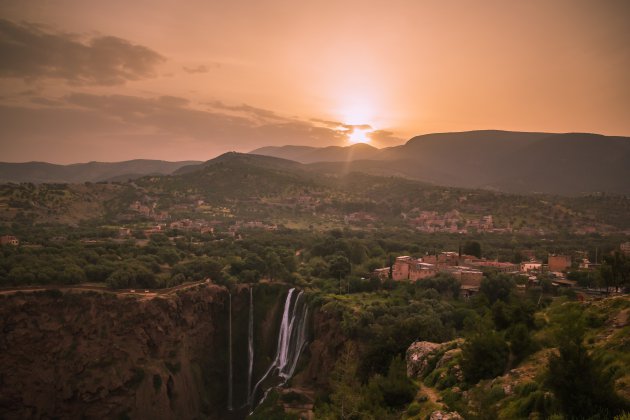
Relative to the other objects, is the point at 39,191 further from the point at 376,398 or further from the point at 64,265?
the point at 376,398

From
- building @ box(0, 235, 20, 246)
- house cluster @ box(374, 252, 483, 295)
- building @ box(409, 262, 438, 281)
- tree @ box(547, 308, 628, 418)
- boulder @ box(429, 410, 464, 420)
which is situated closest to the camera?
tree @ box(547, 308, 628, 418)

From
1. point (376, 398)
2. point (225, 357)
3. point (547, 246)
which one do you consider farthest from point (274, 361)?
point (547, 246)

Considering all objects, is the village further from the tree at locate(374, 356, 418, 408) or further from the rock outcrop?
the tree at locate(374, 356, 418, 408)

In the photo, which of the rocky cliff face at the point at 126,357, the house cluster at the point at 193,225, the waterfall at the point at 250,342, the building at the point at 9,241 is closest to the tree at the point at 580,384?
the rocky cliff face at the point at 126,357

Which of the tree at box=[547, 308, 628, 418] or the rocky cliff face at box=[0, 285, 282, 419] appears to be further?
the rocky cliff face at box=[0, 285, 282, 419]

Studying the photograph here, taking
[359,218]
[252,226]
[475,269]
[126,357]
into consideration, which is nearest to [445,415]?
[126,357]

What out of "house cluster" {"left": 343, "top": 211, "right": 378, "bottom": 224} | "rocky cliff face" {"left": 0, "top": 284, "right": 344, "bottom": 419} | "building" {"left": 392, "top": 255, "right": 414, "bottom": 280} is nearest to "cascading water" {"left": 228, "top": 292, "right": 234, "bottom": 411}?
"rocky cliff face" {"left": 0, "top": 284, "right": 344, "bottom": 419}
